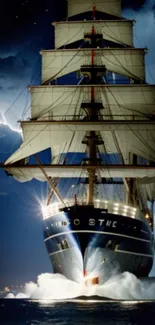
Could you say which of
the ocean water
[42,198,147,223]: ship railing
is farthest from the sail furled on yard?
the ocean water

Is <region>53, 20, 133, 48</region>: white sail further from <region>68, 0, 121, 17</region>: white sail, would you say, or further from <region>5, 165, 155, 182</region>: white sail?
<region>5, 165, 155, 182</region>: white sail

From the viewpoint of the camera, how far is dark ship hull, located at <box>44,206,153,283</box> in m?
37.5

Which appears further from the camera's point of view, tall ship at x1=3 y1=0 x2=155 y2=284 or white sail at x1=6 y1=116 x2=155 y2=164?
white sail at x1=6 y1=116 x2=155 y2=164

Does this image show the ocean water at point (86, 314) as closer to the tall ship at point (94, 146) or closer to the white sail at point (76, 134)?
the tall ship at point (94, 146)

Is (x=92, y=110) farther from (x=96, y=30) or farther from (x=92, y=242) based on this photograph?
(x=92, y=242)

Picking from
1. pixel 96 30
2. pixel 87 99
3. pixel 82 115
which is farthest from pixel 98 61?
pixel 82 115

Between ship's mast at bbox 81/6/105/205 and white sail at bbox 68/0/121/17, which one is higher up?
white sail at bbox 68/0/121/17

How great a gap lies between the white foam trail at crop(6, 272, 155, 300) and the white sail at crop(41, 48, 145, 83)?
22.3 m

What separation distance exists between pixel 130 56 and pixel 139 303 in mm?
25959

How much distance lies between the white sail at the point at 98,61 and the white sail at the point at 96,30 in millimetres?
3529

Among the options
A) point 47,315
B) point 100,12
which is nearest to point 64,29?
point 100,12

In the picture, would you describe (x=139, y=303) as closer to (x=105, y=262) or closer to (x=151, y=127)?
(x=105, y=262)

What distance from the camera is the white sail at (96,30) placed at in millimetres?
58094

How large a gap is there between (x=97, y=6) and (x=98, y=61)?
28.1 ft
